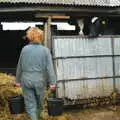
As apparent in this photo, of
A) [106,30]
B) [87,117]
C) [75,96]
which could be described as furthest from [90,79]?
[106,30]

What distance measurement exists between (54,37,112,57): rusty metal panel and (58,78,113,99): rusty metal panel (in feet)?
2.61

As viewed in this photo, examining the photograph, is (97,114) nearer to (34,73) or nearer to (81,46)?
(81,46)

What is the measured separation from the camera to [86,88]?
11.9 metres

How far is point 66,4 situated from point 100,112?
132 inches

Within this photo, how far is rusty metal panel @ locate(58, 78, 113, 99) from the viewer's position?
11562 mm

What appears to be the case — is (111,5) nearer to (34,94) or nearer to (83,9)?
(83,9)

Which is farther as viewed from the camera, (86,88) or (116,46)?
(116,46)

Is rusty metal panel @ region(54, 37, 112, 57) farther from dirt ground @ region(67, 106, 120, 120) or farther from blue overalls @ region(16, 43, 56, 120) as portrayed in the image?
blue overalls @ region(16, 43, 56, 120)

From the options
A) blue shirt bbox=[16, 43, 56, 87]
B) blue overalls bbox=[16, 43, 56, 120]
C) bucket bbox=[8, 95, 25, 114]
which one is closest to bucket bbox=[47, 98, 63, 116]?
bucket bbox=[8, 95, 25, 114]

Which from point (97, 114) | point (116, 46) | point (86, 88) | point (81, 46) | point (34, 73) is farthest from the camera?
point (116, 46)

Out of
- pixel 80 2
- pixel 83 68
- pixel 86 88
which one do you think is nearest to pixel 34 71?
pixel 83 68

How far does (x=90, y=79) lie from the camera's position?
11.9 m

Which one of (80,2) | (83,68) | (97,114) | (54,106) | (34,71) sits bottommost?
(97,114)

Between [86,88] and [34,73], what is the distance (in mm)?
4322
